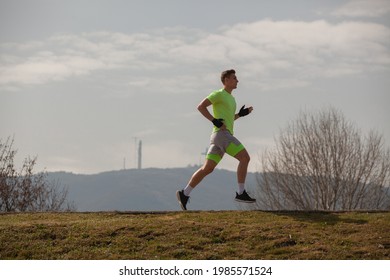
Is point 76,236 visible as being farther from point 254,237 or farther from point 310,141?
point 310,141

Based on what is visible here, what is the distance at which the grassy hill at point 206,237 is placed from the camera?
13.4 metres

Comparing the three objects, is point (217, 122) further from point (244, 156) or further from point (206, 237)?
point (206, 237)

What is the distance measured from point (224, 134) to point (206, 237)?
2.67m

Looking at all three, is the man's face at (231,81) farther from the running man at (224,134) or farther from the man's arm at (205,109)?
the man's arm at (205,109)

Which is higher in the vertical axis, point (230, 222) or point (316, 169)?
point (316, 169)

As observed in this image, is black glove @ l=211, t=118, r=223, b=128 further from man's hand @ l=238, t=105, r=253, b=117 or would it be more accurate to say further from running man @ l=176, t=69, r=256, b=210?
man's hand @ l=238, t=105, r=253, b=117

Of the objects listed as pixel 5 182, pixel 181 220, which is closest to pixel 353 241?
pixel 181 220

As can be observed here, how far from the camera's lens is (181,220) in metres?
15.4

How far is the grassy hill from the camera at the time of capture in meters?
13.4

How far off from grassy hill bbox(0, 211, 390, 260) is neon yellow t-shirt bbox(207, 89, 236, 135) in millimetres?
1894

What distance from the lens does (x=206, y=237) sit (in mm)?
14141

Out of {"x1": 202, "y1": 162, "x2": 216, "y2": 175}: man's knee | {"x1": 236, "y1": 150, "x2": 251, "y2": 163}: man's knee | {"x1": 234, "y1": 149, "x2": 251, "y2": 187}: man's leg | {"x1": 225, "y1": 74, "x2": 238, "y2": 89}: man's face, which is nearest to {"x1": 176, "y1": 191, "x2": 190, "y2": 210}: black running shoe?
{"x1": 202, "y1": 162, "x2": 216, "y2": 175}: man's knee

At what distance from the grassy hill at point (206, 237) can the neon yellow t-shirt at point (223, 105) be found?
1.89 metres
